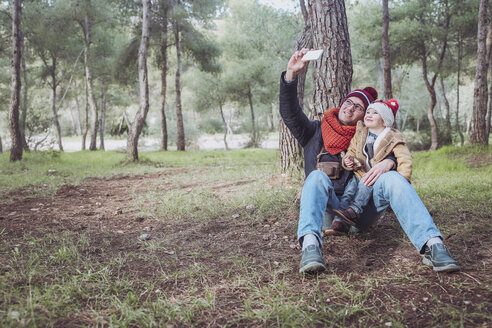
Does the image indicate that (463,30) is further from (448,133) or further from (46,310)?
(46,310)

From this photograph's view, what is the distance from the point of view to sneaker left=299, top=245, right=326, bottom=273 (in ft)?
7.13

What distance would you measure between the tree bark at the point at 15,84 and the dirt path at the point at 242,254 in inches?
260

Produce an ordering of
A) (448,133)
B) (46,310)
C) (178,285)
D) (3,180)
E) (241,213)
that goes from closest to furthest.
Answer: (46,310) < (178,285) < (241,213) < (3,180) < (448,133)

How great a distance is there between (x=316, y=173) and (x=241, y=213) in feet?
5.11

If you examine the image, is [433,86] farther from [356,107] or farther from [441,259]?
[441,259]

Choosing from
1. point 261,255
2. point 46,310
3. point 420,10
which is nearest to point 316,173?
point 261,255

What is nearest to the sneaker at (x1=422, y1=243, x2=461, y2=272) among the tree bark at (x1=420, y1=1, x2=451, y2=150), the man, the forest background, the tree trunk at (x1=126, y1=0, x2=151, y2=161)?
the man

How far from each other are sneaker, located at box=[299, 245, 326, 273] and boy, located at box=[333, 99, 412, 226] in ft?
1.46

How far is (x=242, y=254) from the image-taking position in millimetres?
2744

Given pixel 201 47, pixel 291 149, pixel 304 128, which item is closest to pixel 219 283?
pixel 304 128

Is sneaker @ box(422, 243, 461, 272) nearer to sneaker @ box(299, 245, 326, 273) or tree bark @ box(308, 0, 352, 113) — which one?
sneaker @ box(299, 245, 326, 273)

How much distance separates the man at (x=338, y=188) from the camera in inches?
86.7

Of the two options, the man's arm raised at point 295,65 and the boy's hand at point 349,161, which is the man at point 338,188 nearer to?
the man's arm raised at point 295,65

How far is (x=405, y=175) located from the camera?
2447mm
